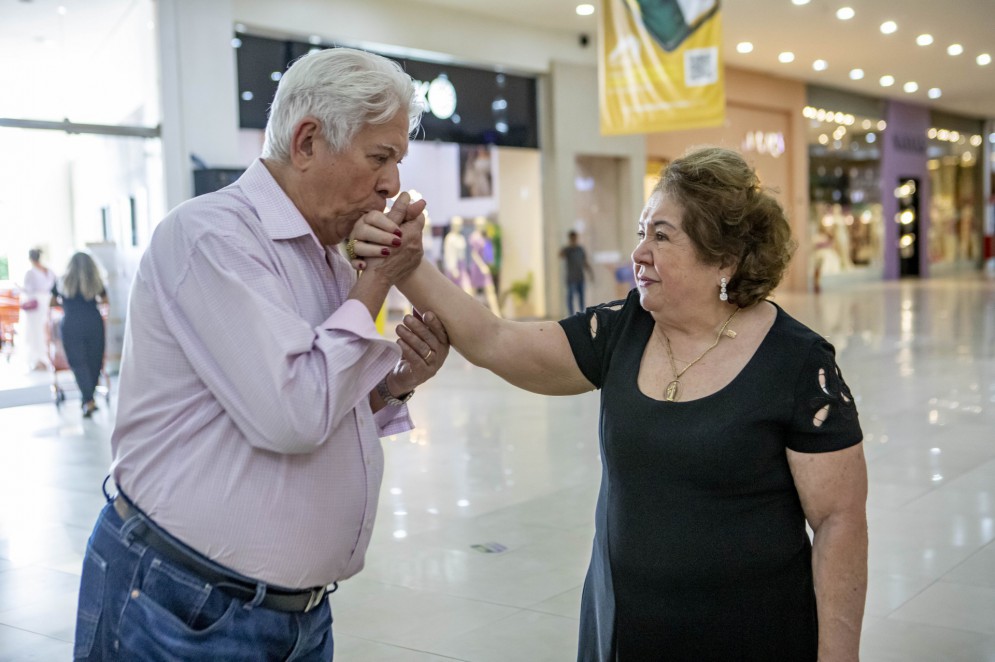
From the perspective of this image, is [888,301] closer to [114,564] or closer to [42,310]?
[42,310]

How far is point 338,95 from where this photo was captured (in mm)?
1555

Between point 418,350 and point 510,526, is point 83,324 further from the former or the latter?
point 418,350

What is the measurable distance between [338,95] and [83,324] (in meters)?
9.16

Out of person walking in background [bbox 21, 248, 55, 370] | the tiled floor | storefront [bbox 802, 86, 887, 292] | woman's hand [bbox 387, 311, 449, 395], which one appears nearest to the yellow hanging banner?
the tiled floor

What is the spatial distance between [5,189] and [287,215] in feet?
37.3

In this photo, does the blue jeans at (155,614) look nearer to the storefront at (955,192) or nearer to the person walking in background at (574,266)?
the person walking in background at (574,266)

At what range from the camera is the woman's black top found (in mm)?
1867

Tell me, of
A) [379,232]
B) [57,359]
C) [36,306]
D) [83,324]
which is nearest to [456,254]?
[36,306]

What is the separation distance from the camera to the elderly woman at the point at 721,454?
187 centimetres

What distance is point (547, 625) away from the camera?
142 inches

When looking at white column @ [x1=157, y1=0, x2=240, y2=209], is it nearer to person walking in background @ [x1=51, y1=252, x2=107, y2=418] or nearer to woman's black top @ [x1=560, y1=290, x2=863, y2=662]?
person walking in background @ [x1=51, y1=252, x2=107, y2=418]

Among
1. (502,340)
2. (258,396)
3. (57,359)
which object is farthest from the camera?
(57,359)

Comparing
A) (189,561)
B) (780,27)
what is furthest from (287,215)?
(780,27)

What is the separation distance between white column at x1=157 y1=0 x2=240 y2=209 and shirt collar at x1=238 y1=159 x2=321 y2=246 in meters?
11.2
